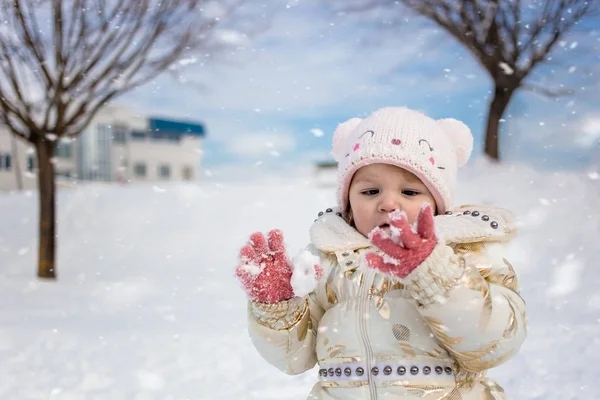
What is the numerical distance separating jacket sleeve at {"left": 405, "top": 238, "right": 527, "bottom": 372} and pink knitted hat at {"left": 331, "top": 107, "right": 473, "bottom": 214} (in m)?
0.33

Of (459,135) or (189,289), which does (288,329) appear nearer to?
(459,135)

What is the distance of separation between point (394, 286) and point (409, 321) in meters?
0.12

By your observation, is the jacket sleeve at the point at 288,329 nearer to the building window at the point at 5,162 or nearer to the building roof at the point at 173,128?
the building roof at the point at 173,128

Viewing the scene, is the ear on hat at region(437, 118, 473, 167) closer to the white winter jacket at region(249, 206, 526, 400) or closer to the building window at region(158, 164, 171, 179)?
the white winter jacket at region(249, 206, 526, 400)

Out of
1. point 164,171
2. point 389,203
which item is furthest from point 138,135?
point 389,203

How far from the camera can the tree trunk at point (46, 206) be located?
27.3 feet

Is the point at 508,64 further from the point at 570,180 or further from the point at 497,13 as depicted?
the point at 570,180

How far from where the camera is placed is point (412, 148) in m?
1.98

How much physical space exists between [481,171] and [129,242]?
5871 mm

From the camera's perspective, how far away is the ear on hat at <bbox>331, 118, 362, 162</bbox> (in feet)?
7.60

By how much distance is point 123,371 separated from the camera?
463 centimetres

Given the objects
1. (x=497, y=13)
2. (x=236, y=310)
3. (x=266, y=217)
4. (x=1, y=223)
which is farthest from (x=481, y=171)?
(x=1, y=223)

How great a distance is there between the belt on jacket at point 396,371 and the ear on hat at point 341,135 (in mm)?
817

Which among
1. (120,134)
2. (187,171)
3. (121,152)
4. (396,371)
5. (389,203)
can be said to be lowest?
(396,371)
